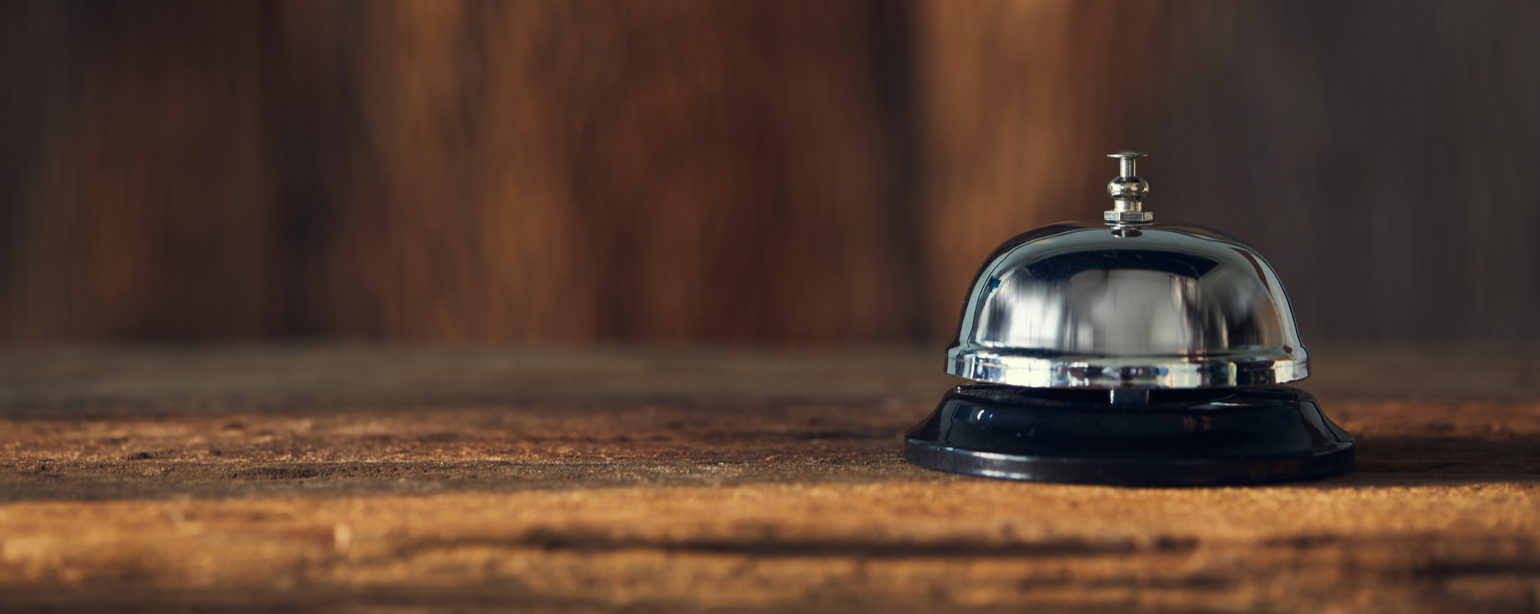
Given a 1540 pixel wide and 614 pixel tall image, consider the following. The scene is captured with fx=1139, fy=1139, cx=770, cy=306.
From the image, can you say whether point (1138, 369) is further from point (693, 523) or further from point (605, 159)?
point (605, 159)

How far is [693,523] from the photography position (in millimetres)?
336

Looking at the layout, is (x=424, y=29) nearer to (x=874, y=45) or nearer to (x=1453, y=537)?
(x=874, y=45)

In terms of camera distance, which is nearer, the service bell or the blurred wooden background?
the service bell

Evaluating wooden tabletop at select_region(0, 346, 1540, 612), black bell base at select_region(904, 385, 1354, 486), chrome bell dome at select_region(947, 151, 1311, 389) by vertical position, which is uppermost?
chrome bell dome at select_region(947, 151, 1311, 389)

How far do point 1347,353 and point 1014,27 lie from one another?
396 millimetres

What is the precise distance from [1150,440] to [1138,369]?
0.03 m

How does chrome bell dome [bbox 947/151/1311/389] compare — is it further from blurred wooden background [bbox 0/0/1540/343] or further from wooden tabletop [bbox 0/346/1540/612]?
blurred wooden background [bbox 0/0/1540/343]

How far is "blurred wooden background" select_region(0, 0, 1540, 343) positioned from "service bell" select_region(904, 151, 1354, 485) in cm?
61

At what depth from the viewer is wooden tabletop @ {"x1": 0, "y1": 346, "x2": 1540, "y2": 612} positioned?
293mm

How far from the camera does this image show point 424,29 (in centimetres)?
102

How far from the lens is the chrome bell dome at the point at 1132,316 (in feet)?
1.27

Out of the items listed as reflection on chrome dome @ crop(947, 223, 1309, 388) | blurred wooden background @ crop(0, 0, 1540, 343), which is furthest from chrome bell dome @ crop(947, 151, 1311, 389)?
blurred wooden background @ crop(0, 0, 1540, 343)

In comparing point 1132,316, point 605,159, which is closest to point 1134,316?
point 1132,316

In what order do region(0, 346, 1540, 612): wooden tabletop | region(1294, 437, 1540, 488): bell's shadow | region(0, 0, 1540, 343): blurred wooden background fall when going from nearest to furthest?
region(0, 346, 1540, 612): wooden tabletop
region(1294, 437, 1540, 488): bell's shadow
region(0, 0, 1540, 343): blurred wooden background
